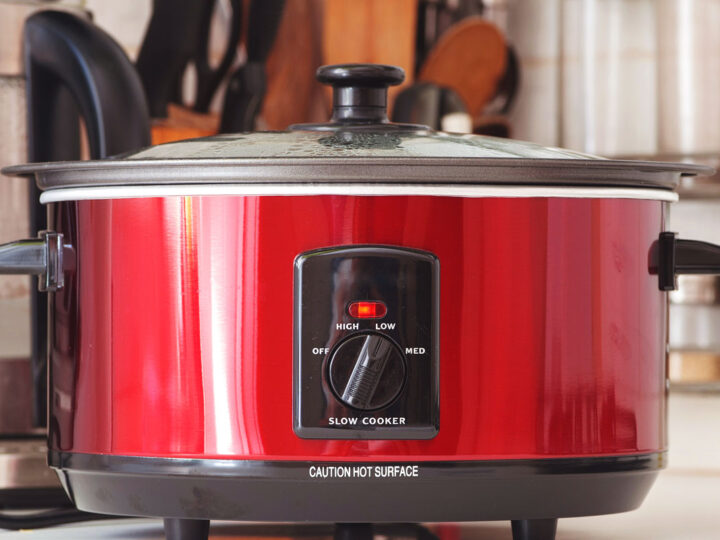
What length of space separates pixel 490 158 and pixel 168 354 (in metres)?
0.22

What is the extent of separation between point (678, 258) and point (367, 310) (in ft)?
0.69

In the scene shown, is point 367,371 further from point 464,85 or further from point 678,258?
point 464,85

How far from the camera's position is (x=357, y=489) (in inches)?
26.2

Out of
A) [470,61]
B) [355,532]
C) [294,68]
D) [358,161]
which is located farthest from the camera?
[470,61]

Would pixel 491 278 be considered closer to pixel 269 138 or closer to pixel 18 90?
pixel 269 138

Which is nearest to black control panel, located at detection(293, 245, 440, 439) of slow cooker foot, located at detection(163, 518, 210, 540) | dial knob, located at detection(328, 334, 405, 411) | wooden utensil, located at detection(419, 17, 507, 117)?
dial knob, located at detection(328, 334, 405, 411)

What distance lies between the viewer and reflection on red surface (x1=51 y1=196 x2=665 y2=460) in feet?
2.20

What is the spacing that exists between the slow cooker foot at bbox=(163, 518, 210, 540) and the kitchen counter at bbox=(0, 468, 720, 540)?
0.42 ft

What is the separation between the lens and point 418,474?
67cm

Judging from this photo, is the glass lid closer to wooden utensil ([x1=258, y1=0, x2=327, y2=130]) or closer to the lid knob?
the lid knob

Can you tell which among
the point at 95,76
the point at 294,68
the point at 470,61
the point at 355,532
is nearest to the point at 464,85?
the point at 470,61

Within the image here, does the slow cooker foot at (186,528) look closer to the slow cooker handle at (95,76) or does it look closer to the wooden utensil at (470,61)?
the slow cooker handle at (95,76)

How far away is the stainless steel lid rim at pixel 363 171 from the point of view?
66 cm

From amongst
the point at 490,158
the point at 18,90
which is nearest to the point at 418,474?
the point at 490,158
